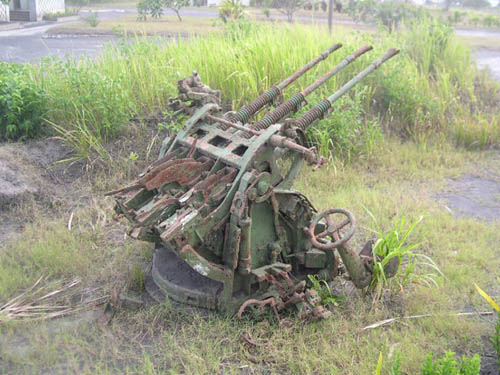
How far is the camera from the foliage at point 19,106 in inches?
228

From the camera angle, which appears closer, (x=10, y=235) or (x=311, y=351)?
(x=311, y=351)

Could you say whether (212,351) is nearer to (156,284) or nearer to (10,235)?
(156,284)

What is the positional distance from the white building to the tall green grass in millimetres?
4114

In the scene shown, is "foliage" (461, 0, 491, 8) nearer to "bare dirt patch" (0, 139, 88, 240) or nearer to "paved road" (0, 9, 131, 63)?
"paved road" (0, 9, 131, 63)

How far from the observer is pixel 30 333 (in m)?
3.46

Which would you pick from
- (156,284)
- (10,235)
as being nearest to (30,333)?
(156,284)

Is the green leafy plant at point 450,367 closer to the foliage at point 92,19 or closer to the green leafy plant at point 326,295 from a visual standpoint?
the green leafy plant at point 326,295

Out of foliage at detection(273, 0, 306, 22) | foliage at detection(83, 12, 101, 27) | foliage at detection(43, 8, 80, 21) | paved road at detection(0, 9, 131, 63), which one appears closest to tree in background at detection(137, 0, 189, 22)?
foliage at detection(83, 12, 101, 27)

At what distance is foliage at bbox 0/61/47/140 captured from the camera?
5785 millimetres

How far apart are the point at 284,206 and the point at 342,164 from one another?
8.92ft

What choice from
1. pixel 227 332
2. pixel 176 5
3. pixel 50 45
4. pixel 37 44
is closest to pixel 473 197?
pixel 227 332

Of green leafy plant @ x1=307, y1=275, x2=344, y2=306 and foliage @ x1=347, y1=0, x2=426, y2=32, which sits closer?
green leafy plant @ x1=307, y1=275, x2=344, y2=306

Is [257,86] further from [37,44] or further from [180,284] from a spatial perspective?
[37,44]

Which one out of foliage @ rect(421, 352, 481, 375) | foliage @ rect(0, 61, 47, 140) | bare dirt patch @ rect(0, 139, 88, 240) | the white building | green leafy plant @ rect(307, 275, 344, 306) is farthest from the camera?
the white building
